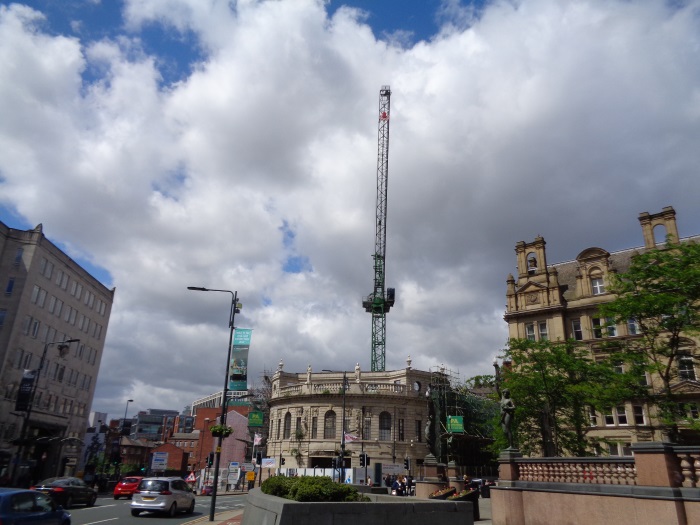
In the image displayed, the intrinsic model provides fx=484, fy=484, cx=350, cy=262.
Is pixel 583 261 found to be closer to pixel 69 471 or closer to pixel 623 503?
pixel 623 503

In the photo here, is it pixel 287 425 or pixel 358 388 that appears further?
pixel 287 425

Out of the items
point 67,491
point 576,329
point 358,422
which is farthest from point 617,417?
point 67,491

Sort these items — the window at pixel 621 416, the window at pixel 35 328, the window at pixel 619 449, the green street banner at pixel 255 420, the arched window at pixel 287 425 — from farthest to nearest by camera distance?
the green street banner at pixel 255 420 → the arched window at pixel 287 425 → the window at pixel 35 328 → the window at pixel 621 416 → the window at pixel 619 449

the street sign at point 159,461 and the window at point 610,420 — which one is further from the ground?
the window at point 610,420

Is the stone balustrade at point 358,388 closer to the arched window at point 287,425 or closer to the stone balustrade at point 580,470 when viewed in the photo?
the arched window at point 287,425

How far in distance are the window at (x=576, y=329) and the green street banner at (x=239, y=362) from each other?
32.3 metres

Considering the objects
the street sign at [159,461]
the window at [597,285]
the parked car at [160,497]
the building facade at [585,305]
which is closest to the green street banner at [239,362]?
the parked car at [160,497]

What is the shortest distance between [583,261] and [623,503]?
3632 cm

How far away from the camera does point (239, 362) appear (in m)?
23.4

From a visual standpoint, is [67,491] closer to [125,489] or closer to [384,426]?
[125,489]

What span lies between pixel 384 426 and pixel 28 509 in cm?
4538

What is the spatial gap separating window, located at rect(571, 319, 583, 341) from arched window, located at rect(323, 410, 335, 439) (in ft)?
89.5

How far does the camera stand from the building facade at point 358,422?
53250 mm

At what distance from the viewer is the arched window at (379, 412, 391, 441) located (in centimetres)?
5362
